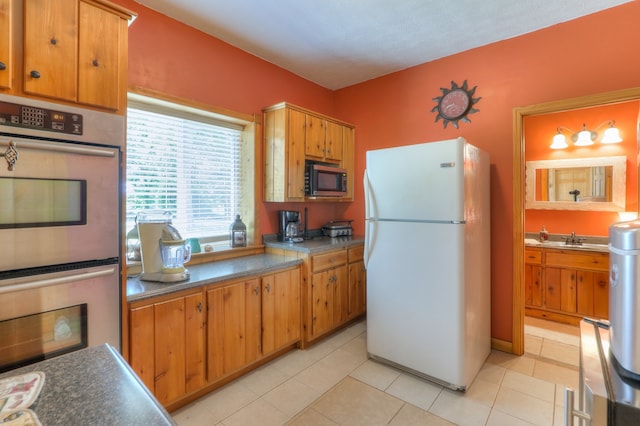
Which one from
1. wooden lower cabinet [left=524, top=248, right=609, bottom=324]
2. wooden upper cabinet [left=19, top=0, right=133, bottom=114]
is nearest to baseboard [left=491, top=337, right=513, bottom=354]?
wooden lower cabinet [left=524, top=248, right=609, bottom=324]

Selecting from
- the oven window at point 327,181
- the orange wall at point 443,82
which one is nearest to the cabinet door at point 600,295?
the orange wall at point 443,82

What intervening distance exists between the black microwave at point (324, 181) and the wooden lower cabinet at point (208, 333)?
911mm

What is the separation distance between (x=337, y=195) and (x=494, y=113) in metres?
1.72

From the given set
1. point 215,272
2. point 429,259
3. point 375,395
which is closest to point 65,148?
point 215,272

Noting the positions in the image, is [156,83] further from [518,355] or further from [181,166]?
[518,355]

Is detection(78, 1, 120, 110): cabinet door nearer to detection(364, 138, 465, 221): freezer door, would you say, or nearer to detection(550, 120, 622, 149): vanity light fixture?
detection(364, 138, 465, 221): freezer door

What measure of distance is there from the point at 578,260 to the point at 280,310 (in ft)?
10.6

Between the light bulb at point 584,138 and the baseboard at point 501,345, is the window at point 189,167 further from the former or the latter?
the light bulb at point 584,138

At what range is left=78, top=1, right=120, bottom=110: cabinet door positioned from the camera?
4.87 ft

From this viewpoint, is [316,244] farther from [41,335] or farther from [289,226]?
[41,335]

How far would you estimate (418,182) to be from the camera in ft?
7.62

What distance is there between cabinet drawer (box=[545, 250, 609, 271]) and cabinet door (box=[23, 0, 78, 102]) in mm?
4446

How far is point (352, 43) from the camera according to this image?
2822mm

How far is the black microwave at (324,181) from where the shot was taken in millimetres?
3150
